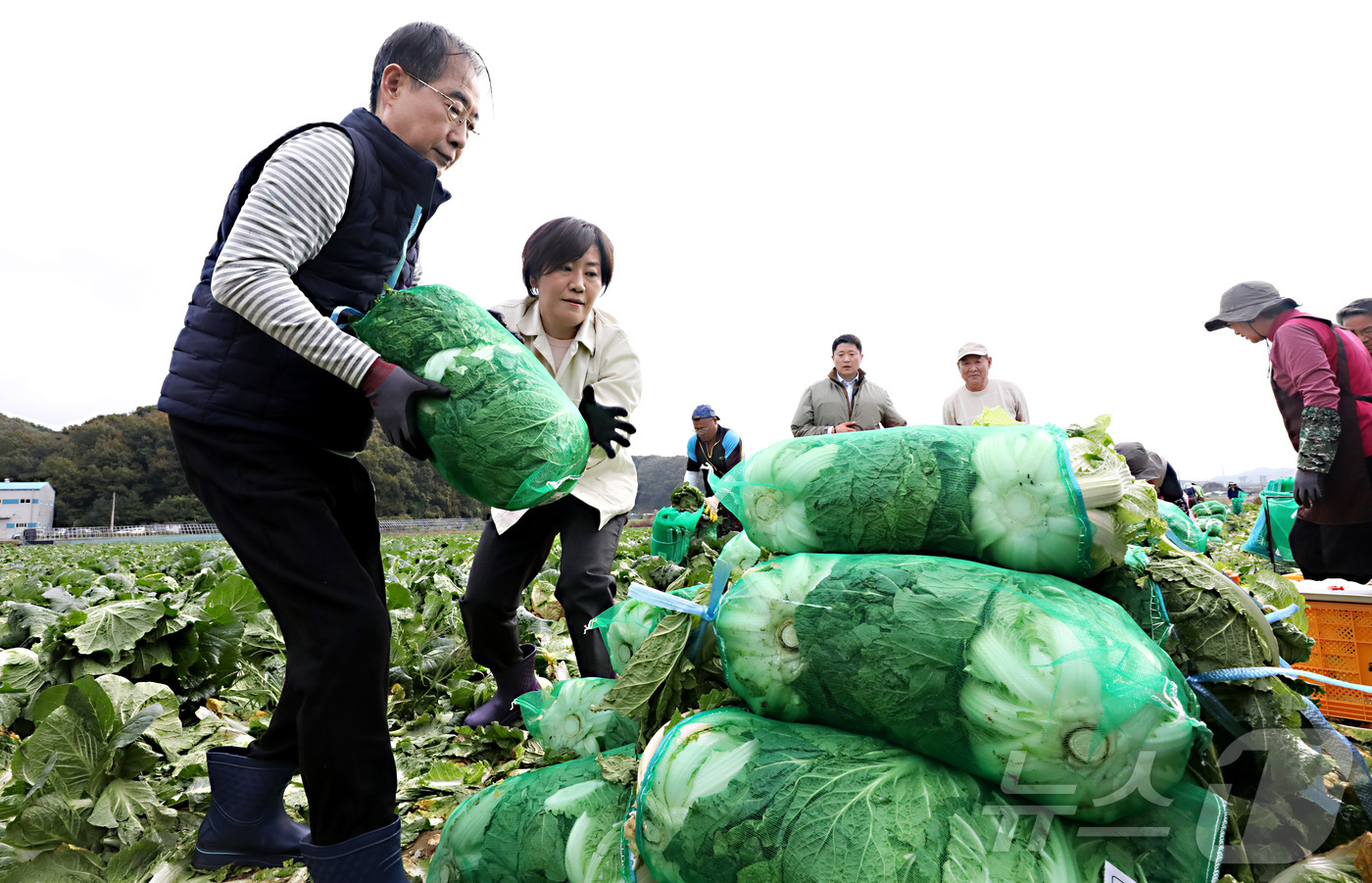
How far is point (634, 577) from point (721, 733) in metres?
4.72

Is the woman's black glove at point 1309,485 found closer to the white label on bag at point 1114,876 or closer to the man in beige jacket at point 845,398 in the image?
the man in beige jacket at point 845,398

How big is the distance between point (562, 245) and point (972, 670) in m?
2.31

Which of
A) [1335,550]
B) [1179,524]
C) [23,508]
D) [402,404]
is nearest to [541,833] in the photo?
[402,404]

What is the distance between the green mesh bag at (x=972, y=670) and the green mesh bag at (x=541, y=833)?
426 millimetres

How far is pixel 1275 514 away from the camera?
484cm

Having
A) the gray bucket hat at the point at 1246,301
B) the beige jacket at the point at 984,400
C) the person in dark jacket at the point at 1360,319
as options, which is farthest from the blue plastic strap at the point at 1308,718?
the beige jacket at the point at 984,400

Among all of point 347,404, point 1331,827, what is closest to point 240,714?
point 347,404

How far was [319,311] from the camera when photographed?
5.57 ft

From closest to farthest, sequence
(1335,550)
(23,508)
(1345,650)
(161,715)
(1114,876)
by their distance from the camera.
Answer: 1. (1114,876)
2. (161,715)
3. (1345,650)
4. (1335,550)
5. (23,508)

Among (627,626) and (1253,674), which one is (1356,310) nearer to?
(1253,674)

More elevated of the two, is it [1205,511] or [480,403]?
[480,403]

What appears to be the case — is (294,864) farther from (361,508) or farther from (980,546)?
(980,546)

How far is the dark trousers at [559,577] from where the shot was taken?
2764 millimetres

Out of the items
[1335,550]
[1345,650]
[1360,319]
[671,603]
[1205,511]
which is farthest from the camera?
[1205,511]
